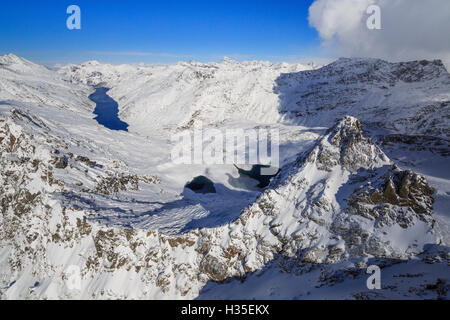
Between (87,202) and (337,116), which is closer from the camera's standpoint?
(87,202)

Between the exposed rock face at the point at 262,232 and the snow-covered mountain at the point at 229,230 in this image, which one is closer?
the snow-covered mountain at the point at 229,230

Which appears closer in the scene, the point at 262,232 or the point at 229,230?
the point at 262,232

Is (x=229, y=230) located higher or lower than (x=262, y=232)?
higher

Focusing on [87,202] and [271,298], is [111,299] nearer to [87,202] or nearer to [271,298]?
[87,202]

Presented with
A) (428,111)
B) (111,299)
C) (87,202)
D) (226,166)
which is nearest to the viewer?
(111,299)

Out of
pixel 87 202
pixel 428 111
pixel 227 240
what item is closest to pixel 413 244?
pixel 227 240

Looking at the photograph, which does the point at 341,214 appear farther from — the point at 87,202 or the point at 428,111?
the point at 428,111

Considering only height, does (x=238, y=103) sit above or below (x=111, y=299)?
above

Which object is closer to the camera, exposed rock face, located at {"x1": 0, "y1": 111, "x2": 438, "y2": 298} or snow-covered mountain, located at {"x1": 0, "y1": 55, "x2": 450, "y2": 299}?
snow-covered mountain, located at {"x1": 0, "y1": 55, "x2": 450, "y2": 299}

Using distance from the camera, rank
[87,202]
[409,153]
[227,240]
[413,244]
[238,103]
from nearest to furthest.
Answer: [413,244] → [227,240] → [87,202] → [409,153] → [238,103]
